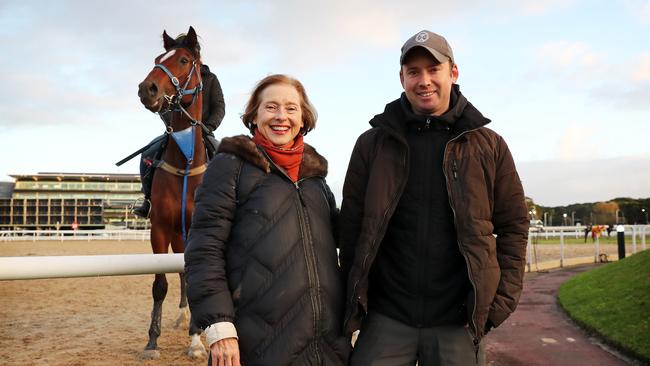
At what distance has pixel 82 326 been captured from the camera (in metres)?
6.30

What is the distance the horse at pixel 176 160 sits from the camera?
14.9 ft

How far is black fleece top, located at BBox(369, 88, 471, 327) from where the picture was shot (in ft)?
7.01

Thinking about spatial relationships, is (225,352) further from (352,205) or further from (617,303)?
(617,303)

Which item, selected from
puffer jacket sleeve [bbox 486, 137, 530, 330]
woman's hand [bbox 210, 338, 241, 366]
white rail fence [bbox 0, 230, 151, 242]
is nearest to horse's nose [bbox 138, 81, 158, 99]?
woman's hand [bbox 210, 338, 241, 366]

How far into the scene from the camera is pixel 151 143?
4945 mm

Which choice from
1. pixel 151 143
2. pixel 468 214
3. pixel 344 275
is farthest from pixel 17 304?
pixel 468 214

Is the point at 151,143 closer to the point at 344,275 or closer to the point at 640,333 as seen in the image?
the point at 344,275

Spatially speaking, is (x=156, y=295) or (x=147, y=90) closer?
(x=147, y=90)

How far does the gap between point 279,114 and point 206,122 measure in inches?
128

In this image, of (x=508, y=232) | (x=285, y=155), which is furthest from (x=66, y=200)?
(x=508, y=232)

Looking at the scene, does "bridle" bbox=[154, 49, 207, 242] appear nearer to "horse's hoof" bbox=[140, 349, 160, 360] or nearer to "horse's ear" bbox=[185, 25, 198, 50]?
"horse's ear" bbox=[185, 25, 198, 50]

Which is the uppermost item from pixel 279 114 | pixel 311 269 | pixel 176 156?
pixel 176 156

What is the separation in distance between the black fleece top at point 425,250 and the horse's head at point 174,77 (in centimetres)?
275

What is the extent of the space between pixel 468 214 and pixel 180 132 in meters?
3.25
